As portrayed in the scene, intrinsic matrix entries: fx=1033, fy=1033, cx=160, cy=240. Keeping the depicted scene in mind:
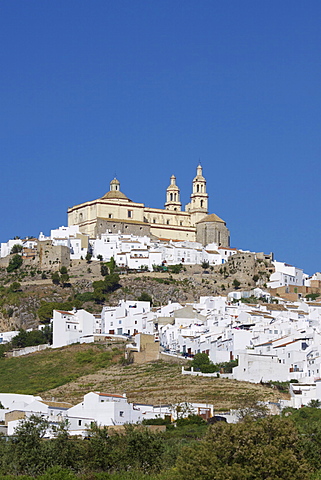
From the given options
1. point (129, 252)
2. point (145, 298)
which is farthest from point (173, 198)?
point (145, 298)

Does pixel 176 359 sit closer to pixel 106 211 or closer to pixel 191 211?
pixel 106 211

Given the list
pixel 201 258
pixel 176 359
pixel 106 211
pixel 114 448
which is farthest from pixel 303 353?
pixel 106 211

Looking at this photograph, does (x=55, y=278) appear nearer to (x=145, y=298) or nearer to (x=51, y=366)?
(x=145, y=298)

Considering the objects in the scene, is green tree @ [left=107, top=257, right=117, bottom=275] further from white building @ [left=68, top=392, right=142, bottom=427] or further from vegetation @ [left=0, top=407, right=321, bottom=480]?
vegetation @ [left=0, top=407, right=321, bottom=480]

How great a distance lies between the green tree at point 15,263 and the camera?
92875 mm

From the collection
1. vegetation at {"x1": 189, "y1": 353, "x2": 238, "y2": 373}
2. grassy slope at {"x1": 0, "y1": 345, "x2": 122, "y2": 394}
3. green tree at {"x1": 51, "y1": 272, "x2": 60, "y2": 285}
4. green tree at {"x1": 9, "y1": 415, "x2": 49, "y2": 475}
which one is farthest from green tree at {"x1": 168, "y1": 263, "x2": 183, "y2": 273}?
green tree at {"x1": 9, "y1": 415, "x2": 49, "y2": 475}

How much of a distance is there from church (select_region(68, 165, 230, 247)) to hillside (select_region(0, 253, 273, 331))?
25.7 feet

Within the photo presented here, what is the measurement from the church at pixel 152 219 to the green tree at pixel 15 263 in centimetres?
771

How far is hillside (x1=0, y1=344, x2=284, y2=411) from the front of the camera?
54438mm

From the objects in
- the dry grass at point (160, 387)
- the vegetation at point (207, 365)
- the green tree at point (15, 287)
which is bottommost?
the dry grass at point (160, 387)

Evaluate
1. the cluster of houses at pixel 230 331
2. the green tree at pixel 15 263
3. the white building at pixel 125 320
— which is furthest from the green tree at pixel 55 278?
the white building at pixel 125 320

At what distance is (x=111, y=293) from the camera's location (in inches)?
3337

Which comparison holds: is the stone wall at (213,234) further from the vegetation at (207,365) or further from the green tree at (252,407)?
the green tree at (252,407)

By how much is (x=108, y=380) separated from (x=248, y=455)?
2745 centimetres
